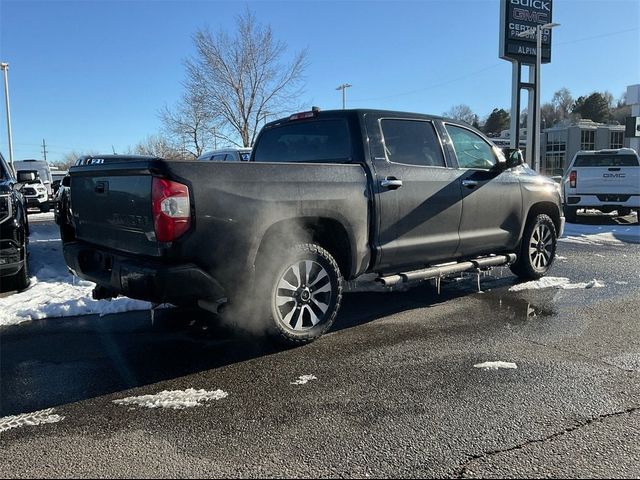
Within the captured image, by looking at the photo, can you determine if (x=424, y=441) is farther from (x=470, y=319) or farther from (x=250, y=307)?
(x=470, y=319)

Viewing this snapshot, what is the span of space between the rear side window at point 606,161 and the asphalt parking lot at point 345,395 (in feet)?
33.2

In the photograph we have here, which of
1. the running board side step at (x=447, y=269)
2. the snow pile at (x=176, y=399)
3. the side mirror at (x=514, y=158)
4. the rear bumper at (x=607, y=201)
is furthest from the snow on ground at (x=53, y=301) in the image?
the rear bumper at (x=607, y=201)

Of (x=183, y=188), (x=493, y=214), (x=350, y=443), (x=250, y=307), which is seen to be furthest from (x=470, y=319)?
(x=183, y=188)

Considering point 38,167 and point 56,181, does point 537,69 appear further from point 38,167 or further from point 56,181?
point 38,167

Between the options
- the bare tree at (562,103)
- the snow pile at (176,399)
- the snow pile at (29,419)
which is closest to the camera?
the snow pile at (29,419)

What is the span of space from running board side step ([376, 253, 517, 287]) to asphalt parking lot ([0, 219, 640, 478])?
44cm

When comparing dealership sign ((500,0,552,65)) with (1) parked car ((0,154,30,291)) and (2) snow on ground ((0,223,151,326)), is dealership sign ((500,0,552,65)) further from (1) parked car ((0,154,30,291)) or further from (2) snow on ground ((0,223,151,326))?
(1) parked car ((0,154,30,291))

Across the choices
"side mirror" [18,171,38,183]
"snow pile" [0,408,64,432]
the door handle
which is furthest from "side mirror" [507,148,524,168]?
"side mirror" [18,171,38,183]

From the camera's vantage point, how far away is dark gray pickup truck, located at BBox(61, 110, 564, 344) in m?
3.67

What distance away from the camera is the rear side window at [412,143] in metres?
5.09

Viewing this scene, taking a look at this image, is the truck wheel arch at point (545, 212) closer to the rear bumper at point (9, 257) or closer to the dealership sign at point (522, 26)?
the rear bumper at point (9, 257)

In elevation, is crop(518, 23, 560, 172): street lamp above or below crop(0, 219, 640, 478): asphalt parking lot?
above

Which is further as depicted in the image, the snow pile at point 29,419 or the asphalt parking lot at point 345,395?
the snow pile at point 29,419

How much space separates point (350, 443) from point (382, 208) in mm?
2417
